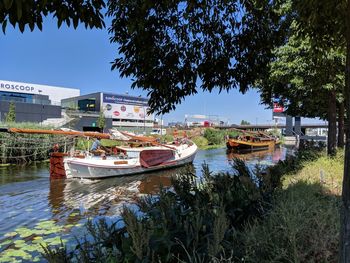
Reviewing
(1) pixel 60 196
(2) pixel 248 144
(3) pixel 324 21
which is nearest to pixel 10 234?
(1) pixel 60 196

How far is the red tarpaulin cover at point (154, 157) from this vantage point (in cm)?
2331

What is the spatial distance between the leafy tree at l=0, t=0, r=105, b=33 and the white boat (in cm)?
1809

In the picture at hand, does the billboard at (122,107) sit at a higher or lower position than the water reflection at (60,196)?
higher

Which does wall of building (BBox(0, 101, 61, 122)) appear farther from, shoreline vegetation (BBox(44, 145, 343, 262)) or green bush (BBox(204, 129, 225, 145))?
shoreline vegetation (BBox(44, 145, 343, 262))

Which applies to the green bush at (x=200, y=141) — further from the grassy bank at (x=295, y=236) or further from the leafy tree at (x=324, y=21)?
the leafy tree at (x=324, y=21)

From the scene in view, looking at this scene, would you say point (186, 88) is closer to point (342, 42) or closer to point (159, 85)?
point (159, 85)

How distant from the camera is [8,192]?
15539 mm

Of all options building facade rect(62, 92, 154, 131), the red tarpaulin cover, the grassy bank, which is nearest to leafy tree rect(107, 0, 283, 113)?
the grassy bank

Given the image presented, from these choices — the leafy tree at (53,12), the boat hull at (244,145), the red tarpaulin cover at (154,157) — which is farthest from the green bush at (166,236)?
the boat hull at (244,145)

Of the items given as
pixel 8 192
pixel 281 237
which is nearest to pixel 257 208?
pixel 281 237

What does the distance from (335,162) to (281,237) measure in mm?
8534

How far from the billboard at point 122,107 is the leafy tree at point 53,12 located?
91.0m

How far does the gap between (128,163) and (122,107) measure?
258 ft

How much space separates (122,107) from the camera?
99375 millimetres
